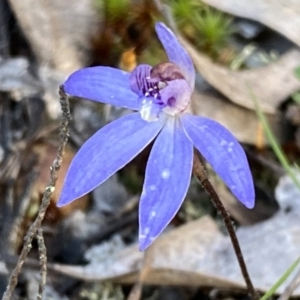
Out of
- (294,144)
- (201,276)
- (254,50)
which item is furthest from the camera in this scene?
(254,50)

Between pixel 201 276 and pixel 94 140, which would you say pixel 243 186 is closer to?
pixel 94 140

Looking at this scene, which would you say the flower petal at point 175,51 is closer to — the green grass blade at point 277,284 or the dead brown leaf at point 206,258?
the green grass blade at point 277,284

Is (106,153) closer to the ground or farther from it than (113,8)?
farther from it

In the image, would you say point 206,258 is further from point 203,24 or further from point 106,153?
point 203,24

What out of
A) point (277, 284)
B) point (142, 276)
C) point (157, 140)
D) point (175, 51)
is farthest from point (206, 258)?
point (175, 51)

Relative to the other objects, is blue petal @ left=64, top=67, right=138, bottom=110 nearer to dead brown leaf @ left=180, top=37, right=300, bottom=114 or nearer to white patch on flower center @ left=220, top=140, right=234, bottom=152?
white patch on flower center @ left=220, top=140, right=234, bottom=152

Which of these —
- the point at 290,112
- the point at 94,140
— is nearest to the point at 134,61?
the point at 290,112

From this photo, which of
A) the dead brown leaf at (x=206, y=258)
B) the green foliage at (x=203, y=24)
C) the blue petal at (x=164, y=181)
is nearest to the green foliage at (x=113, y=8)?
the green foliage at (x=203, y=24)
